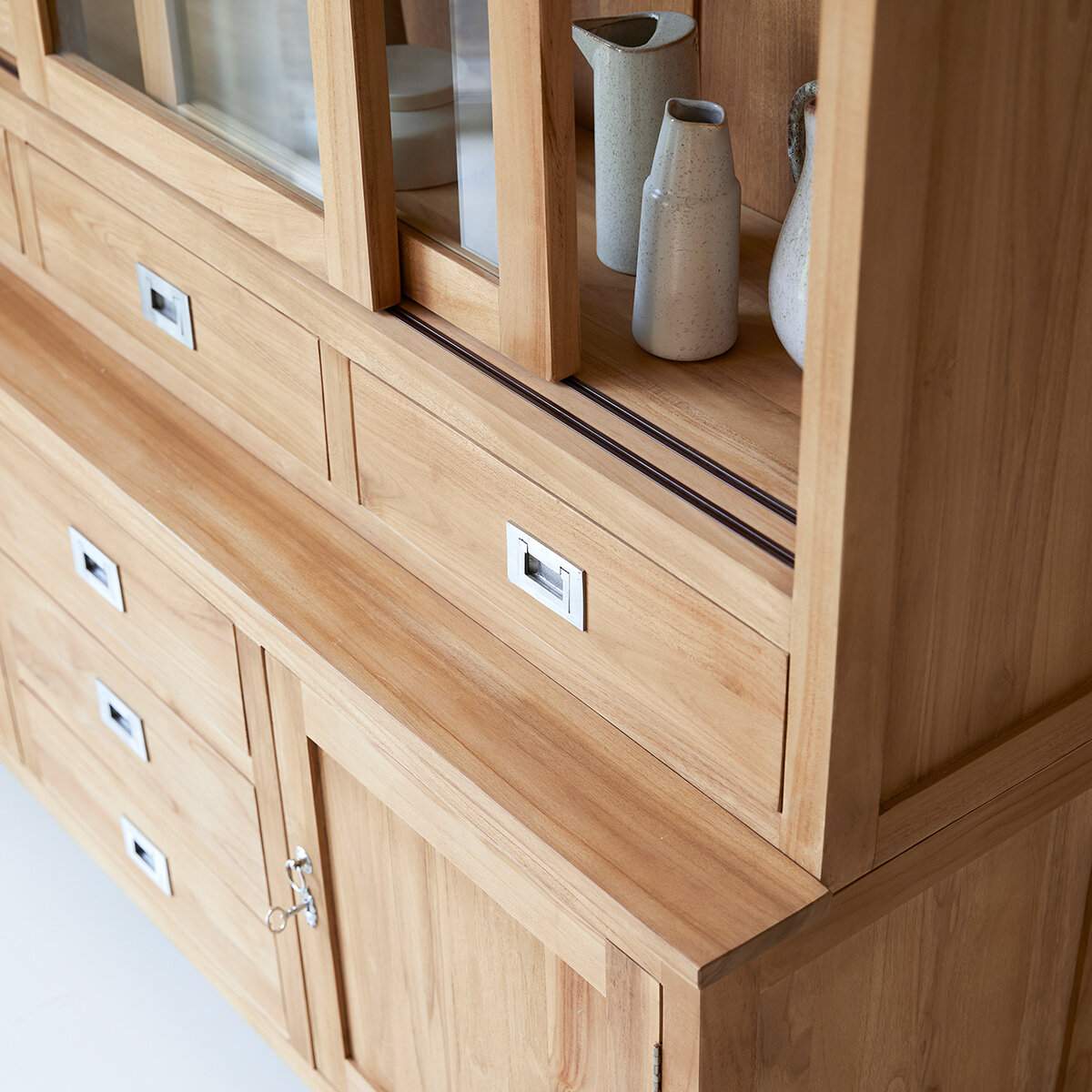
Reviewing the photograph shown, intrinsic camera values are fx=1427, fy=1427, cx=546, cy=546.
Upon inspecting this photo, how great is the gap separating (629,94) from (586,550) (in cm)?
33

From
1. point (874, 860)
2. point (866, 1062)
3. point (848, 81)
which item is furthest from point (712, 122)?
point (866, 1062)

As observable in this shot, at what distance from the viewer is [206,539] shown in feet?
3.77

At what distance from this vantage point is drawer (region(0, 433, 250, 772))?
3.99 feet

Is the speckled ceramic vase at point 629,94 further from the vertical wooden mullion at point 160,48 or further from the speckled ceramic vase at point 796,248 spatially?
the vertical wooden mullion at point 160,48

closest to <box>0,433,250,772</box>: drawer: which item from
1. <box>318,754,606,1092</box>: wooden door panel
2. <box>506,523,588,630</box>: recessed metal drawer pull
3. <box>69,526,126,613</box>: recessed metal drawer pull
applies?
<box>69,526,126,613</box>: recessed metal drawer pull

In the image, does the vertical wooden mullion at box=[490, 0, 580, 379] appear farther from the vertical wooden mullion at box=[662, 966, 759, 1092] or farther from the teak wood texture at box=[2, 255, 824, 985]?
the vertical wooden mullion at box=[662, 966, 759, 1092]

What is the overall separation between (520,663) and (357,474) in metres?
0.21

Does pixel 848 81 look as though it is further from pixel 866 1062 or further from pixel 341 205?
pixel 866 1062

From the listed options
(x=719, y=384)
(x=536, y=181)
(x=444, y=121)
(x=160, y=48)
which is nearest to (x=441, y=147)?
(x=444, y=121)

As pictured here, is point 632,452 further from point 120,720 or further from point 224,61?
point 120,720

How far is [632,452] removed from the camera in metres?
0.88

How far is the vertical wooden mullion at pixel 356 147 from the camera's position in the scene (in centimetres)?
92

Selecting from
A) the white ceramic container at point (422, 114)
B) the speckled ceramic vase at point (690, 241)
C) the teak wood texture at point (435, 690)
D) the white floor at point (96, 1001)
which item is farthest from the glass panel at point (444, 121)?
the white floor at point (96, 1001)

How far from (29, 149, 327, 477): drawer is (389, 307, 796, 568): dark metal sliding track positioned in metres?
0.16
